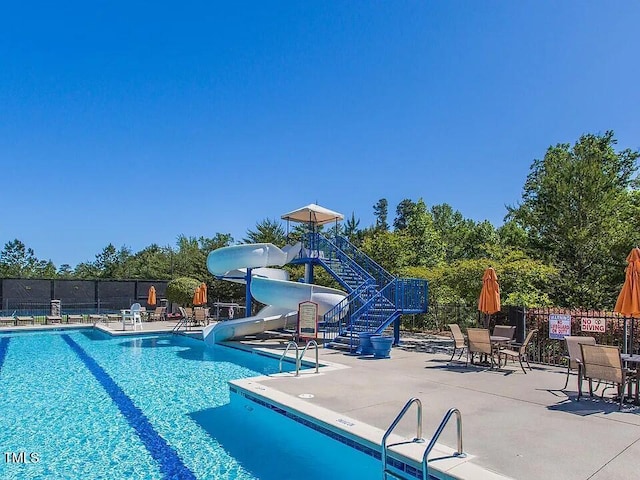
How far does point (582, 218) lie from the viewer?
2155 centimetres

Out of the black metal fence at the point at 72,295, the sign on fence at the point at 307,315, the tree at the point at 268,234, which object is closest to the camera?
the sign on fence at the point at 307,315

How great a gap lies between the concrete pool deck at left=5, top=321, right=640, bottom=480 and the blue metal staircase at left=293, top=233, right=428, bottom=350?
3030 millimetres

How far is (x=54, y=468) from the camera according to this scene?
219 inches

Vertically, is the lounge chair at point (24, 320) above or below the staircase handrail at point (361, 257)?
below

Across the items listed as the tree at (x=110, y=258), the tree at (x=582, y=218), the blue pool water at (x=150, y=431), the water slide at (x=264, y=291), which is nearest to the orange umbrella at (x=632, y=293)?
the blue pool water at (x=150, y=431)

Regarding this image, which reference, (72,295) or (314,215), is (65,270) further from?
(314,215)

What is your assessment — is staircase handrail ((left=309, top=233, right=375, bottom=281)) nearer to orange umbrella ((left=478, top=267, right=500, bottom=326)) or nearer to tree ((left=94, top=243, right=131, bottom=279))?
orange umbrella ((left=478, top=267, right=500, bottom=326))

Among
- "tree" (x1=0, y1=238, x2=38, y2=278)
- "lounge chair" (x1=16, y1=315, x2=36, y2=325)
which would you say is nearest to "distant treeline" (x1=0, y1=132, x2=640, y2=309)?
"lounge chair" (x1=16, y1=315, x2=36, y2=325)

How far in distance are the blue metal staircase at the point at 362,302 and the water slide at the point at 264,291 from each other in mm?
574

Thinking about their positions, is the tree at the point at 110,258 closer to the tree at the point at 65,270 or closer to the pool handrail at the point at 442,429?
the tree at the point at 65,270

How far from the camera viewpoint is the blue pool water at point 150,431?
5508 mm

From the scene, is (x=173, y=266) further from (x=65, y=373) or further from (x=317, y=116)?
(x=65, y=373)

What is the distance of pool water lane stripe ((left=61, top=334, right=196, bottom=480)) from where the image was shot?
18.1 ft

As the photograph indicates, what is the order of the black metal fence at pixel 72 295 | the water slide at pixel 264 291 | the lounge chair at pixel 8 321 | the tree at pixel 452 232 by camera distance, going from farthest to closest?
the tree at pixel 452 232
the black metal fence at pixel 72 295
the lounge chair at pixel 8 321
the water slide at pixel 264 291
